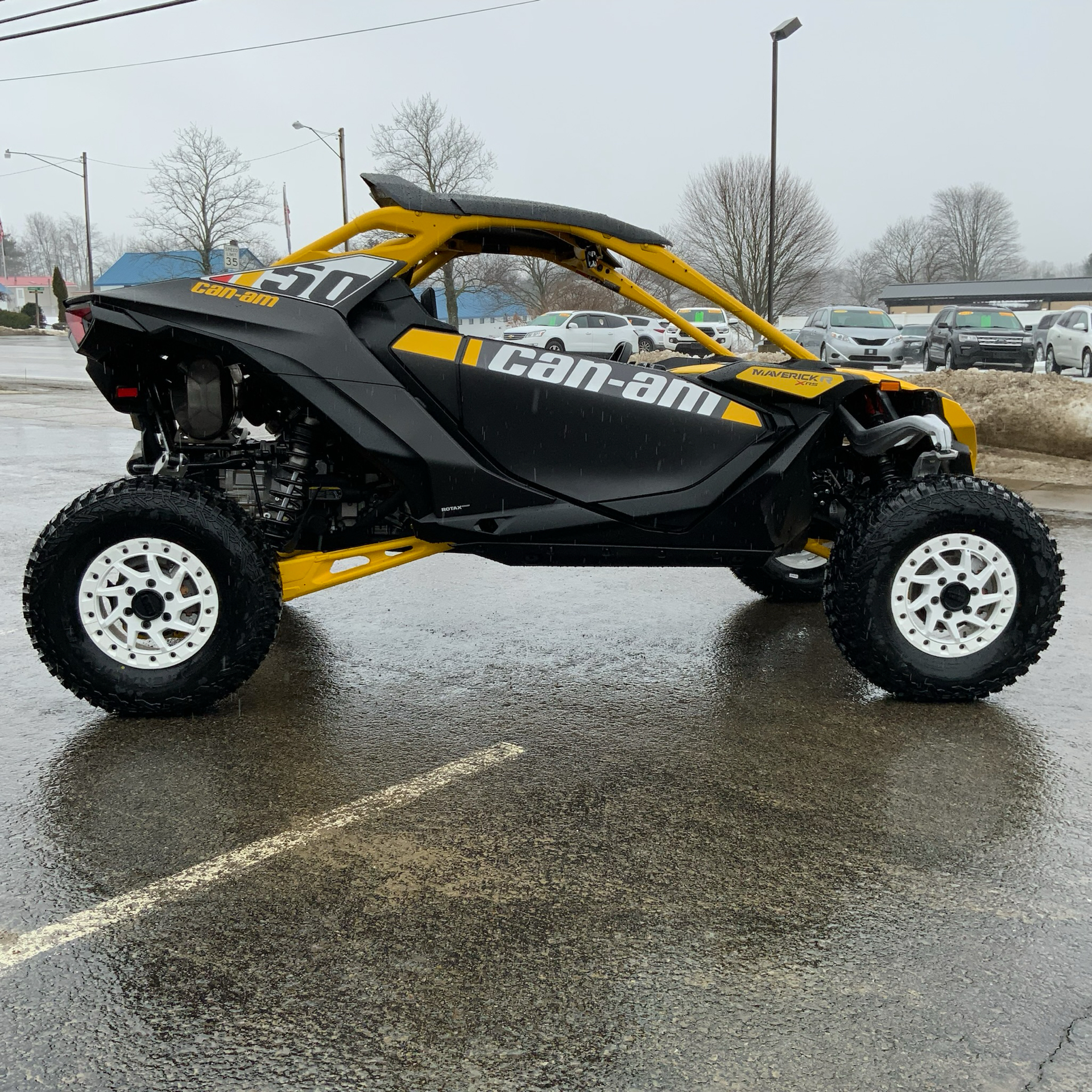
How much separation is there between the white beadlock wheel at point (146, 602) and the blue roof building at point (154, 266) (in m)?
54.2

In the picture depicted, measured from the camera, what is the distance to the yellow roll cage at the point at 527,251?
14.3ft

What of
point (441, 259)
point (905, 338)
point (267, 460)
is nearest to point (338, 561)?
point (267, 460)

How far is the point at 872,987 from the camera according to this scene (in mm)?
2494

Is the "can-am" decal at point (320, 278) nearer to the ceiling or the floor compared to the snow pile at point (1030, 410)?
nearer to the ceiling

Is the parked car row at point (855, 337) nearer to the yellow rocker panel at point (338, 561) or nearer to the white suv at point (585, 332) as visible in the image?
the white suv at point (585, 332)

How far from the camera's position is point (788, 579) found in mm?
6035

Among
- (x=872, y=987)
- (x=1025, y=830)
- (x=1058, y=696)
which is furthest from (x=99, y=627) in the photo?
(x=1058, y=696)

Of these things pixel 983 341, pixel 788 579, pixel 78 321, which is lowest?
pixel 788 579

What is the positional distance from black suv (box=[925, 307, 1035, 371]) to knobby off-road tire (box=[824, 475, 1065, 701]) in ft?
72.7

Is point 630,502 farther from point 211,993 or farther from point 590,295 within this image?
point 590,295

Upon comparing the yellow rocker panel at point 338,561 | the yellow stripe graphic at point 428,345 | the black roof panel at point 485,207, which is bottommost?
the yellow rocker panel at point 338,561

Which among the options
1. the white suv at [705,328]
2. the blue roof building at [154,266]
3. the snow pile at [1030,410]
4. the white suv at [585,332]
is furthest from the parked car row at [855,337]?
the blue roof building at [154,266]

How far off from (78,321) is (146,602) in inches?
42.3

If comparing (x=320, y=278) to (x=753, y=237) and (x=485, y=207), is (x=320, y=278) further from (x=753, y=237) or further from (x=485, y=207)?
(x=753, y=237)
